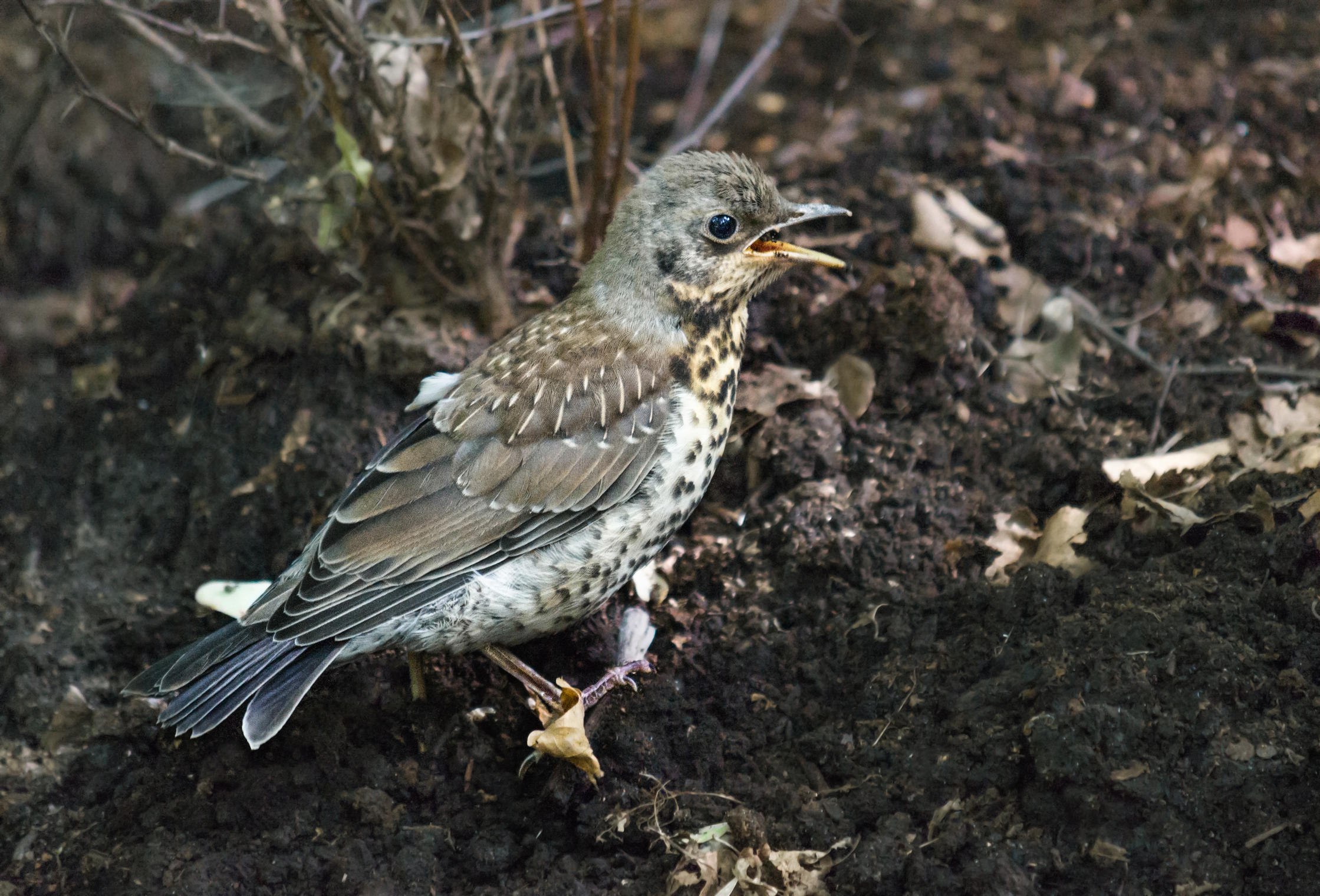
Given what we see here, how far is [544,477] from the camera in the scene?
342 cm

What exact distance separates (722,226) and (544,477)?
93 cm

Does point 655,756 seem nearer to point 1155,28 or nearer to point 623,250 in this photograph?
point 623,250

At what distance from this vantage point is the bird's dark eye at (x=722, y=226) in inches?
140

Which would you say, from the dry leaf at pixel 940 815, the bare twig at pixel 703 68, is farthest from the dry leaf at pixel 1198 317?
the bare twig at pixel 703 68

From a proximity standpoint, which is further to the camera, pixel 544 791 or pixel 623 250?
pixel 623 250

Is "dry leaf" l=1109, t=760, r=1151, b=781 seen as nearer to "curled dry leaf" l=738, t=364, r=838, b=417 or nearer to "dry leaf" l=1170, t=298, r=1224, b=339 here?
"curled dry leaf" l=738, t=364, r=838, b=417

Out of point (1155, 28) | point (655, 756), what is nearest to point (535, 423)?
point (655, 756)

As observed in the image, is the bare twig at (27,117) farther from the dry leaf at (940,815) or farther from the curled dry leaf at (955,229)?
the dry leaf at (940,815)

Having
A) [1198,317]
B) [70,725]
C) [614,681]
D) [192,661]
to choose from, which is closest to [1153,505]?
[1198,317]

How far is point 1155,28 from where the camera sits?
5836 mm

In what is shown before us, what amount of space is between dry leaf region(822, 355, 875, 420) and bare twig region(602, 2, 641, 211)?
99cm

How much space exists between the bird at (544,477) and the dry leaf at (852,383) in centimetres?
57

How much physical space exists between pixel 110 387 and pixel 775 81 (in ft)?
11.9

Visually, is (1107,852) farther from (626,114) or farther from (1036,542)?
(626,114)
